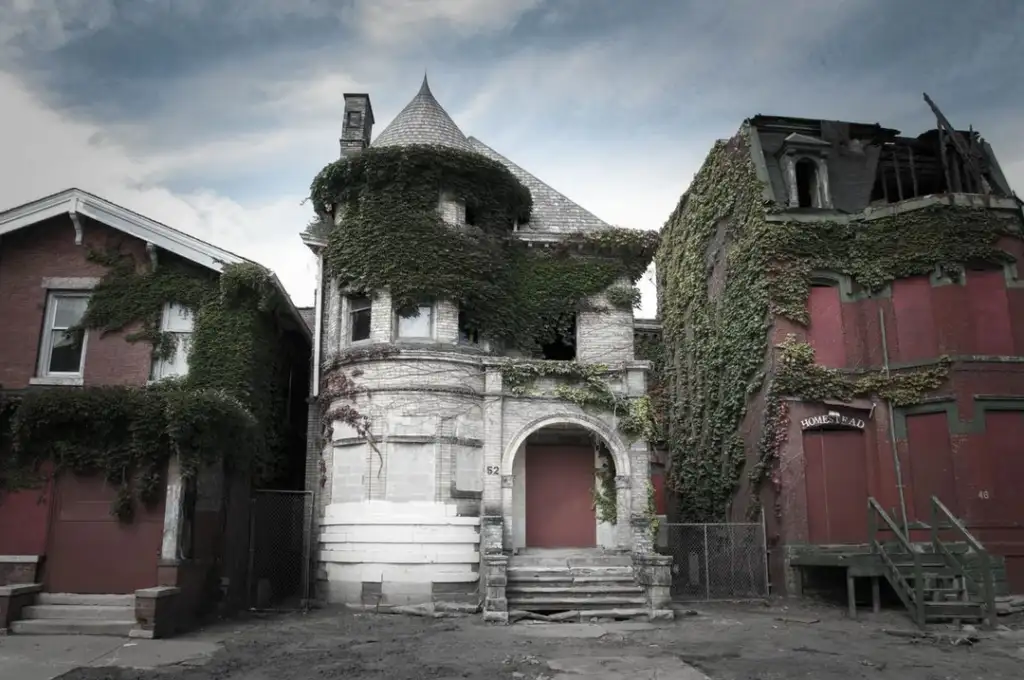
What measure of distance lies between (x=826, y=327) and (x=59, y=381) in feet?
57.3

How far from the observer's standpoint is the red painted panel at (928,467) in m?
18.7

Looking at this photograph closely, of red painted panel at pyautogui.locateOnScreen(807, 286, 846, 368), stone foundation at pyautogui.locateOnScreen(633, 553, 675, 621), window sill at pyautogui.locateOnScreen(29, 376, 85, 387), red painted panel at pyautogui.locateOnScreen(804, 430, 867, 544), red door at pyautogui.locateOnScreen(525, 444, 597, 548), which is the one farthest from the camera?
red painted panel at pyautogui.locateOnScreen(807, 286, 846, 368)

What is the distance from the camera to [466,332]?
2000 centimetres

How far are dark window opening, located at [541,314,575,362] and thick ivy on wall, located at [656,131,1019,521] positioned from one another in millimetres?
4408

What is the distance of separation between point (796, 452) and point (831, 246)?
17.0 ft

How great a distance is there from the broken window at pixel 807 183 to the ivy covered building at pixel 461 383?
4.29m

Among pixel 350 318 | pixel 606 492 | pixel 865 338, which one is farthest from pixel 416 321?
pixel 865 338

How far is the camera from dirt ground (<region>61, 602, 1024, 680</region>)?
11070mm

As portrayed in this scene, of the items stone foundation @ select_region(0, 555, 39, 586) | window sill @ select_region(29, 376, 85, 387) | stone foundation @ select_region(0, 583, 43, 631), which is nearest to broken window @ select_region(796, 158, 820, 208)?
window sill @ select_region(29, 376, 85, 387)

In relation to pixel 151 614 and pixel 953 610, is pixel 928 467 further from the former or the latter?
pixel 151 614

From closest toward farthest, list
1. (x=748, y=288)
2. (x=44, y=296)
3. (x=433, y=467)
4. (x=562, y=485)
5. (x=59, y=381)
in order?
(x=59, y=381) < (x=44, y=296) < (x=433, y=467) < (x=562, y=485) < (x=748, y=288)

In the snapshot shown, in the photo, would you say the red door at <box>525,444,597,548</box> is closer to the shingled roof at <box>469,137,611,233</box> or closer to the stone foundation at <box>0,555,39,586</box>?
the shingled roof at <box>469,137,611,233</box>

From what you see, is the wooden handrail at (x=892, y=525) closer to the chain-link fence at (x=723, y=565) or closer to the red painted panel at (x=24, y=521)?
the chain-link fence at (x=723, y=565)

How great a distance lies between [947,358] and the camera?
62.2 feet
